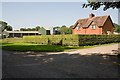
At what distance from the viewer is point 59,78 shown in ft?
28.3

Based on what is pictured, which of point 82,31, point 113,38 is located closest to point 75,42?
point 113,38

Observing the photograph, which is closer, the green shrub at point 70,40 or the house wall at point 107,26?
the green shrub at point 70,40

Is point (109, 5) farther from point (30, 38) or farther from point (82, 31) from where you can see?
point (82, 31)

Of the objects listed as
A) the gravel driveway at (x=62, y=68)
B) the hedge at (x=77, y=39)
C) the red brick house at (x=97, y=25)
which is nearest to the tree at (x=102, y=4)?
the gravel driveway at (x=62, y=68)

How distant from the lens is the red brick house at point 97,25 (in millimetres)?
51281

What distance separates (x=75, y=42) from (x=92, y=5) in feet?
56.2

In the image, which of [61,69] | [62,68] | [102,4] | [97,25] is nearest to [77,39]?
[102,4]

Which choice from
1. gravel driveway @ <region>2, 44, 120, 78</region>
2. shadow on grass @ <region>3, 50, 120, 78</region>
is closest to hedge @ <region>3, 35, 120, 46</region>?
gravel driveway @ <region>2, 44, 120, 78</region>

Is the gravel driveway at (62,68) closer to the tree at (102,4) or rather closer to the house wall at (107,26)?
the tree at (102,4)

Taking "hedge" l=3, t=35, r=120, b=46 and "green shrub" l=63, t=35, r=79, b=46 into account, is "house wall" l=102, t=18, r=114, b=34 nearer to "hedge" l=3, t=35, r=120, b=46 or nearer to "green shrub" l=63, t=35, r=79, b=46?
"hedge" l=3, t=35, r=120, b=46

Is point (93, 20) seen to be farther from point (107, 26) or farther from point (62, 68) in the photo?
point (62, 68)

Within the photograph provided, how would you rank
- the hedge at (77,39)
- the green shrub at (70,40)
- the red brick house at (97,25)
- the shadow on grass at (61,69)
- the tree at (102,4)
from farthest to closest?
the red brick house at (97,25)
the hedge at (77,39)
the green shrub at (70,40)
the tree at (102,4)
the shadow on grass at (61,69)

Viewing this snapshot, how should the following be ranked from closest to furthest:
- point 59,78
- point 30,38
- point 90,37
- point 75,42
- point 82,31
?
point 59,78 < point 75,42 < point 90,37 < point 30,38 < point 82,31

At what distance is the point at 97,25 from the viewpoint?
51.5 m
